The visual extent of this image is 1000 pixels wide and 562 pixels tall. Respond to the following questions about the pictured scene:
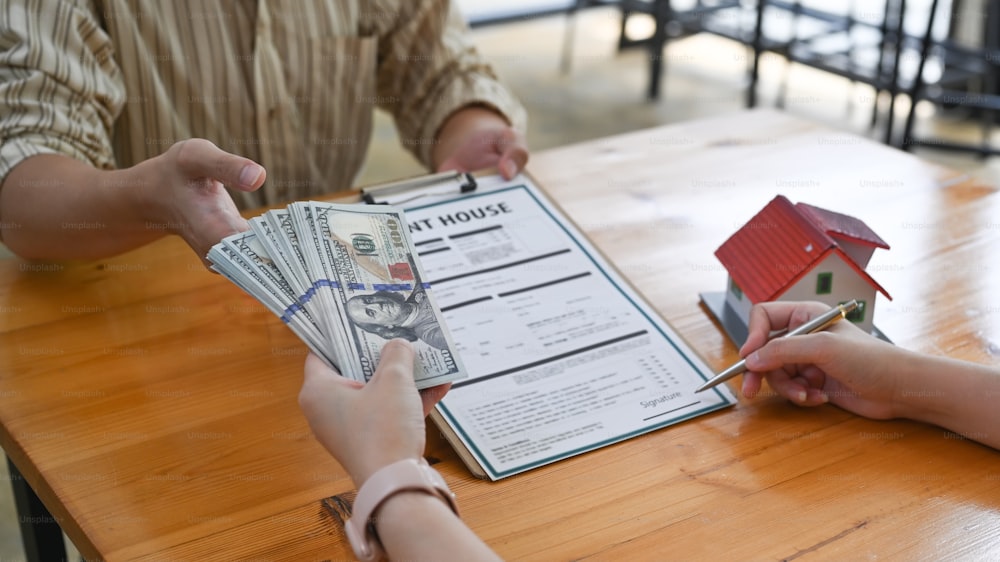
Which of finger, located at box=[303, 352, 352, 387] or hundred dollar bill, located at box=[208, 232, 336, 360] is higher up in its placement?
hundred dollar bill, located at box=[208, 232, 336, 360]

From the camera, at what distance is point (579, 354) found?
41.0 inches

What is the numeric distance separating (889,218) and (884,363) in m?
0.44

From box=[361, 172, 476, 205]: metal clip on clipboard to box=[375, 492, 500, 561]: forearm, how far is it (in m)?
0.62

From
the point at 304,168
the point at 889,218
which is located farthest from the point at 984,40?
the point at 304,168

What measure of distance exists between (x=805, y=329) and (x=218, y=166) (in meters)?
0.62

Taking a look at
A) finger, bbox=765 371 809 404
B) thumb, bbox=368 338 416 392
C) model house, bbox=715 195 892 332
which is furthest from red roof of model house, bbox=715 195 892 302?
thumb, bbox=368 338 416 392

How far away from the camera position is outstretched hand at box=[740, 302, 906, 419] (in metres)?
0.95

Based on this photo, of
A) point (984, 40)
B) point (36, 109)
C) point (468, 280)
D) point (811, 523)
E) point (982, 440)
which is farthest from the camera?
point (984, 40)

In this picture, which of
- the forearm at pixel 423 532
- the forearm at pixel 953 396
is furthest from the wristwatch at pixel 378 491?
the forearm at pixel 953 396

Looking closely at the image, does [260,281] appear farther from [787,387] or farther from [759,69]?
[759,69]

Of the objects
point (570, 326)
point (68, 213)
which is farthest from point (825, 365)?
point (68, 213)

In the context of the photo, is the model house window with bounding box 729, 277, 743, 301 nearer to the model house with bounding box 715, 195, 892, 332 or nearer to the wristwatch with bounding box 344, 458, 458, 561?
the model house with bounding box 715, 195, 892, 332

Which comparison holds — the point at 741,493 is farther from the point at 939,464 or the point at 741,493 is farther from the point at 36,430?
the point at 36,430

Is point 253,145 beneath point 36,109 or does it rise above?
beneath
